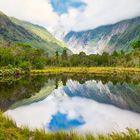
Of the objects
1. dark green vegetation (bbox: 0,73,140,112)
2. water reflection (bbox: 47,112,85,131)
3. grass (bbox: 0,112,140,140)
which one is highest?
grass (bbox: 0,112,140,140)

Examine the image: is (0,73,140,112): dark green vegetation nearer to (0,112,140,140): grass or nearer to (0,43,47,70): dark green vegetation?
(0,112,140,140): grass

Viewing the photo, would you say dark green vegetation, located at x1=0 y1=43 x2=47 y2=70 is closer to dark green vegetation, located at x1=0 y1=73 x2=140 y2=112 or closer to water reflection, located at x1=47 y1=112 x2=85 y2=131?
dark green vegetation, located at x1=0 y1=73 x2=140 y2=112

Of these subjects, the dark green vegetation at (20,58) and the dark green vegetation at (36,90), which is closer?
the dark green vegetation at (36,90)

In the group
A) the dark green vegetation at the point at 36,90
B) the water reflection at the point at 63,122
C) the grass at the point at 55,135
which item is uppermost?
the grass at the point at 55,135

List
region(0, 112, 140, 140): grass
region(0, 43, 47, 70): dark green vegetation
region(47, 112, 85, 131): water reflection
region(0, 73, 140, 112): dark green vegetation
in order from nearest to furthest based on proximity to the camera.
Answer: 1. region(0, 112, 140, 140): grass
2. region(47, 112, 85, 131): water reflection
3. region(0, 73, 140, 112): dark green vegetation
4. region(0, 43, 47, 70): dark green vegetation

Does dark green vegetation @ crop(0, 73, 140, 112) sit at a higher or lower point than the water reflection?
lower

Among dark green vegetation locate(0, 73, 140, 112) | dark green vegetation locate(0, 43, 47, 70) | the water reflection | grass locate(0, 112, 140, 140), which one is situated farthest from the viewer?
dark green vegetation locate(0, 43, 47, 70)

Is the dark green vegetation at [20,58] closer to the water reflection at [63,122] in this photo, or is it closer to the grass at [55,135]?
the water reflection at [63,122]

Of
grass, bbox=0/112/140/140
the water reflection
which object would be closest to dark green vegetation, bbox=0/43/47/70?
the water reflection

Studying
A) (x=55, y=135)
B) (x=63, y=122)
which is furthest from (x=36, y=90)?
(x=55, y=135)

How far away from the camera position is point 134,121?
33.1m

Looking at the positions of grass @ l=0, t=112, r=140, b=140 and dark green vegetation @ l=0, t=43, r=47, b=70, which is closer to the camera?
grass @ l=0, t=112, r=140, b=140

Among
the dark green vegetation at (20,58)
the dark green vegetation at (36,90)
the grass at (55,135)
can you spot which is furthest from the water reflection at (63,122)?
the dark green vegetation at (20,58)

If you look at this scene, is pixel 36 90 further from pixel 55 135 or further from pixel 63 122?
pixel 55 135
